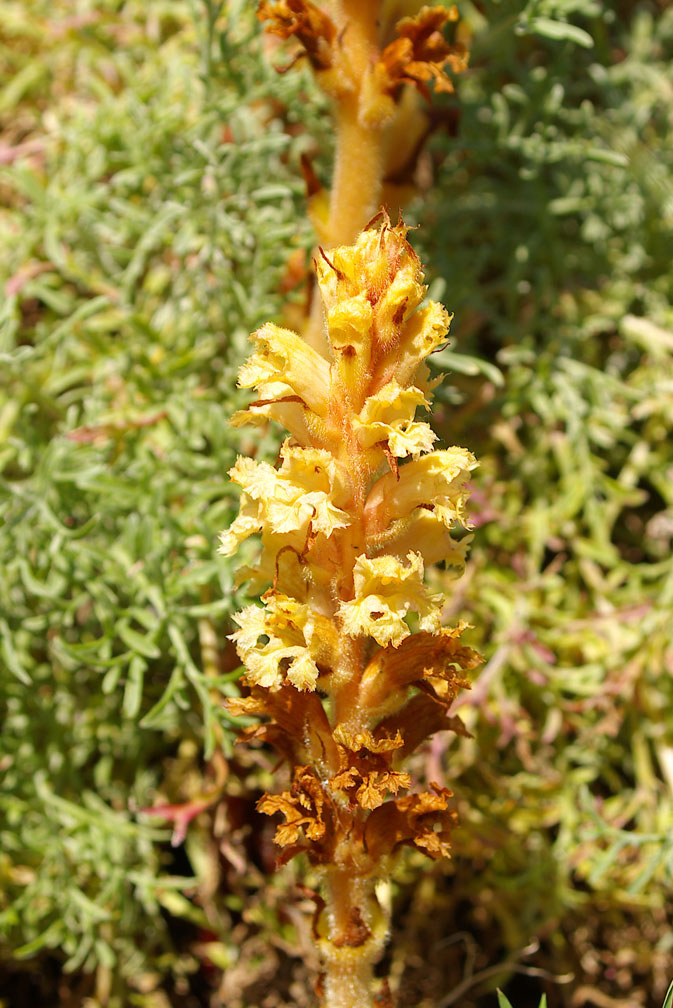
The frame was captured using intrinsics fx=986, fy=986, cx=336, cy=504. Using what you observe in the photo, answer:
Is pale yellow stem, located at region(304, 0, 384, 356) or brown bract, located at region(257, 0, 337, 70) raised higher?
brown bract, located at region(257, 0, 337, 70)

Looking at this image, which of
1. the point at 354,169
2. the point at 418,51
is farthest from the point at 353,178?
the point at 418,51

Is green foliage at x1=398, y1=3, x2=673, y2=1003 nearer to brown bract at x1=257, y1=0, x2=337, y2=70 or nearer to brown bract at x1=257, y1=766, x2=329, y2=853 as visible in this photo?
brown bract at x1=257, y1=0, x2=337, y2=70

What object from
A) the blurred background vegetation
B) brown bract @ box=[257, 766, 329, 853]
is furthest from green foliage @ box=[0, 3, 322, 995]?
brown bract @ box=[257, 766, 329, 853]

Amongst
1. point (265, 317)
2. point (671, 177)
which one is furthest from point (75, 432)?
point (671, 177)

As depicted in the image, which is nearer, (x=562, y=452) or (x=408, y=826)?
(x=408, y=826)

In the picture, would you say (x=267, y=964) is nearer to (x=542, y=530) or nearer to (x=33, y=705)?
(x=33, y=705)

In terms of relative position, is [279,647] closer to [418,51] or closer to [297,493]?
[297,493]

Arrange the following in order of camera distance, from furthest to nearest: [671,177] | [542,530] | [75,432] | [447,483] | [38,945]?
[671,177] < [542,530] < [75,432] < [38,945] < [447,483]
